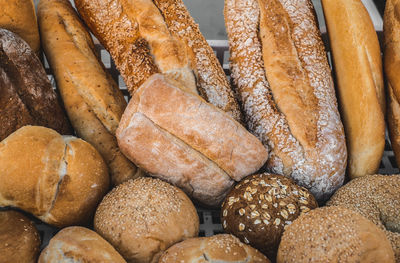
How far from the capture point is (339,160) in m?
1.38

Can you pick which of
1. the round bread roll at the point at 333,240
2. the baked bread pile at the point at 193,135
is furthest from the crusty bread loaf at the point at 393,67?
the round bread roll at the point at 333,240

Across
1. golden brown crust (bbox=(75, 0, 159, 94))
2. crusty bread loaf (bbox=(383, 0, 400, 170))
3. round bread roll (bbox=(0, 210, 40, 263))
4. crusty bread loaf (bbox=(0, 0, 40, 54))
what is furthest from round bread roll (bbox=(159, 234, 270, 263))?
crusty bread loaf (bbox=(0, 0, 40, 54))

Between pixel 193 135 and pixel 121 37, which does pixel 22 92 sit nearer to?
pixel 121 37

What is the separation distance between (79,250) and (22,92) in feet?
1.87

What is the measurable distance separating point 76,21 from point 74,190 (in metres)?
0.72

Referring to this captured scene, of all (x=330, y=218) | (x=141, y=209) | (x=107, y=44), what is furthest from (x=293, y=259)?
(x=107, y=44)

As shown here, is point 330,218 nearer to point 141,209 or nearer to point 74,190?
point 141,209

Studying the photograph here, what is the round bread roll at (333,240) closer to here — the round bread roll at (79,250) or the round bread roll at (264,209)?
the round bread roll at (264,209)

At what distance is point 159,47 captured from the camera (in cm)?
142

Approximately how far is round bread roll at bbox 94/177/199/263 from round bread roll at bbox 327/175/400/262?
50 cm

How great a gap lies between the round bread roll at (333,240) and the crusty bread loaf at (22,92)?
84 cm

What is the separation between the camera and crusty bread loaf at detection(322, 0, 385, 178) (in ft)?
4.71

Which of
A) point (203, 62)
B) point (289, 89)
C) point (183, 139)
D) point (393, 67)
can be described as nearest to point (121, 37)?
point (203, 62)

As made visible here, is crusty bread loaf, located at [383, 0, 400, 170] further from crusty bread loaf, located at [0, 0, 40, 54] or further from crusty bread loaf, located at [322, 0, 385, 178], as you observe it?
crusty bread loaf, located at [0, 0, 40, 54]
